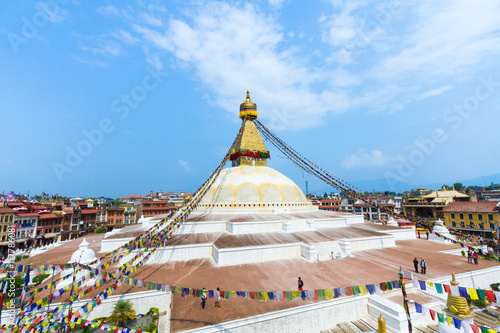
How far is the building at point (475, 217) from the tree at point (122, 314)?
35187 mm

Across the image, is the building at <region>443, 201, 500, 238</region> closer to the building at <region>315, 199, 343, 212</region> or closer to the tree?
the building at <region>315, 199, 343, 212</region>

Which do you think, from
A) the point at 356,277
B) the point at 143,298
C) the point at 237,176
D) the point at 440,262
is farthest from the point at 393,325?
the point at 237,176

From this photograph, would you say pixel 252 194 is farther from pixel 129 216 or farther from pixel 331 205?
pixel 331 205

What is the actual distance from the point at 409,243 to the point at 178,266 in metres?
15.2

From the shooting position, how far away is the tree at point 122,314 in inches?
274

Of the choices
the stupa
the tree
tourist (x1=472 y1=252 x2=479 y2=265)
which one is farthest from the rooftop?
the tree

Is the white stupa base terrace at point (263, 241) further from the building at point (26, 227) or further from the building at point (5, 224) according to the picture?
the building at point (26, 227)

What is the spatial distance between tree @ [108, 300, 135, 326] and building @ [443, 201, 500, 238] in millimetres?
35187

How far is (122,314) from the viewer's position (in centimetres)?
710

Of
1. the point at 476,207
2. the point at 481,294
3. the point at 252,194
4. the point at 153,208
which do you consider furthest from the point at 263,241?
the point at 153,208

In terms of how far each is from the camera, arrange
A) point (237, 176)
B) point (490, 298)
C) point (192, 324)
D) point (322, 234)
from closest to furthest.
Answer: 1. point (490, 298)
2. point (192, 324)
3. point (322, 234)
4. point (237, 176)

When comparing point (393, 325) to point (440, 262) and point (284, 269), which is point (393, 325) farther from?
point (440, 262)

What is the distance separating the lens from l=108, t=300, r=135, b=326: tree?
6.96 metres

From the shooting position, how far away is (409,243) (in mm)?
15000
